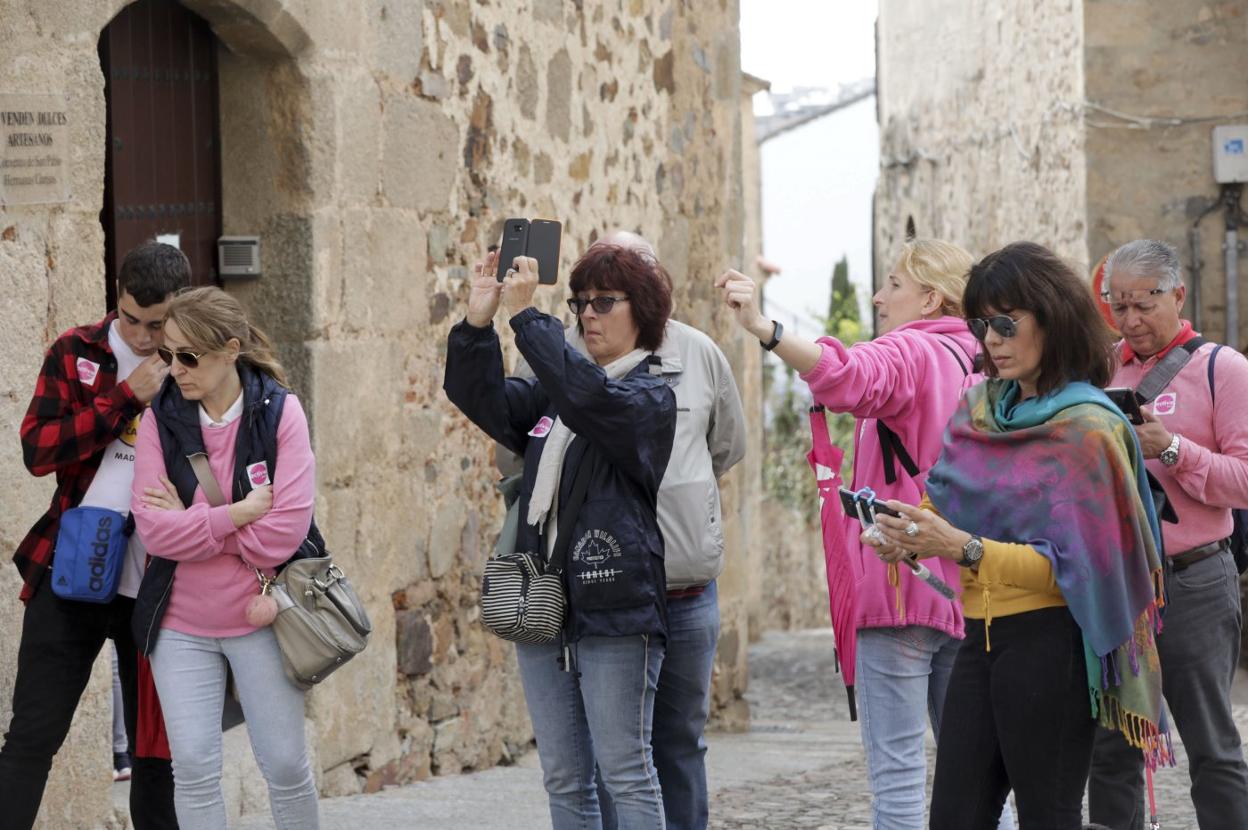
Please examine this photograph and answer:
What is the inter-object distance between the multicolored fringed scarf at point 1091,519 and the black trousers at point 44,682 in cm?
197

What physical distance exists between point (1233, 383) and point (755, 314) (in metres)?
1.30

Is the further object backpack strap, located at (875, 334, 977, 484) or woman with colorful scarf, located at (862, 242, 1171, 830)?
backpack strap, located at (875, 334, 977, 484)

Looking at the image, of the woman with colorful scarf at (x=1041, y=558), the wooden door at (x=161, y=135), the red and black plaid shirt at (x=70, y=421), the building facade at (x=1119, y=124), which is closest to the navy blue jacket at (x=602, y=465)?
the woman with colorful scarf at (x=1041, y=558)

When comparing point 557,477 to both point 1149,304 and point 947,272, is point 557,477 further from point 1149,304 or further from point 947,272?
point 1149,304

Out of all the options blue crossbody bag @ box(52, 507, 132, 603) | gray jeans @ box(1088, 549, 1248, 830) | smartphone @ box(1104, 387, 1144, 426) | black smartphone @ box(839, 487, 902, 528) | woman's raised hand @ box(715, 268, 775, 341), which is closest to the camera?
black smartphone @ box(839, 487, 902, 528)

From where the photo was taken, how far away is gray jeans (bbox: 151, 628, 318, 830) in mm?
3875

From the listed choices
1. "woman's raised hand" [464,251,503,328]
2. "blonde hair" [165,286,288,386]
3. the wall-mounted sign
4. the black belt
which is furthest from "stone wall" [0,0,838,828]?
the black belt

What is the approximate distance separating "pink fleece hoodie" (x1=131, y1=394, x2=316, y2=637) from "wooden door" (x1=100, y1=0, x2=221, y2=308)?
1.57m

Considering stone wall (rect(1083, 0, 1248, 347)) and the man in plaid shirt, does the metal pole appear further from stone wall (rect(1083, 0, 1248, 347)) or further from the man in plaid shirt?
the man in plaid shirt

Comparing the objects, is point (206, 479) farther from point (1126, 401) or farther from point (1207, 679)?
point (1207, 679)

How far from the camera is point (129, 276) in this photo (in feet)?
13.7

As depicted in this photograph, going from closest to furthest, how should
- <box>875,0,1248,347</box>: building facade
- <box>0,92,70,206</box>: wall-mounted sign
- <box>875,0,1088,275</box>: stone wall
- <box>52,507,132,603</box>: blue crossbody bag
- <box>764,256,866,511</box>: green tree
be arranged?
1. <box>52,507,132,603</box>: blue crossbody bag
2. <box>0,92,70,206</box>: wall-mounted sign
3. <box>875,0,1248,347</box>: building facade
4. <box>875,0,1088,275</box>: stone wall
5. <box>764,256,866,511</box>: green tree

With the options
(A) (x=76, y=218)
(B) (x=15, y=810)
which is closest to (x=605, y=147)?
(A) (x=76, y=218)

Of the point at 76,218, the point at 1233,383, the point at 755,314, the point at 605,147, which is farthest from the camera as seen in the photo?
the point at 605,147
